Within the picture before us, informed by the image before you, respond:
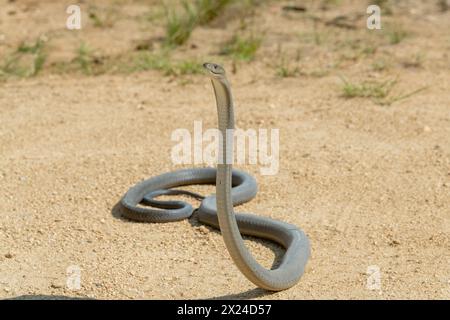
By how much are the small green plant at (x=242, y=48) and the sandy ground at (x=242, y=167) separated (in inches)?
5.7

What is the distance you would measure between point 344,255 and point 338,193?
3.01 ft

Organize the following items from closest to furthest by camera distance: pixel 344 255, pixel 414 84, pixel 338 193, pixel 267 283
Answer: pixel 267 283
pixel 344 255
pixel 338 193
pixel 414 84

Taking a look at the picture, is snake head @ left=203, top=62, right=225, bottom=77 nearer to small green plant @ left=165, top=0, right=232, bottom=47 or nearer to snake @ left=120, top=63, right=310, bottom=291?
snake @ left=120, top=63, right=310, bottom=291

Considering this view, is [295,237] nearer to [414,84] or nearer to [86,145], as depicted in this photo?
[86,145]

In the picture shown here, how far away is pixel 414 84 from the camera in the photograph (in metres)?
7.64

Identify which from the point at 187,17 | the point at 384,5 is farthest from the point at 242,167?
the point at 384,5

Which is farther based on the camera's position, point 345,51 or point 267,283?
point 345,51

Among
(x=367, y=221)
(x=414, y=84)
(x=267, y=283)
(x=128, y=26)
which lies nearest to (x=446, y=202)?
Answer: (x=367, y=221)

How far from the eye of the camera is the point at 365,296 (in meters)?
4.36

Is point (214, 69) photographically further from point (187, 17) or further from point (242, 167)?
point (187, 17)

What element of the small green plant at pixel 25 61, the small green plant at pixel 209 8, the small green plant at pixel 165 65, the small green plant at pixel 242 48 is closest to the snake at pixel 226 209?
the small green plant at pixel 165 65

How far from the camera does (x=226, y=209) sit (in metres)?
3.92

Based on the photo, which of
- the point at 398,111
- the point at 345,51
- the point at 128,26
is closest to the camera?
the point at 398,111

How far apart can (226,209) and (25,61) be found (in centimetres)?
500
